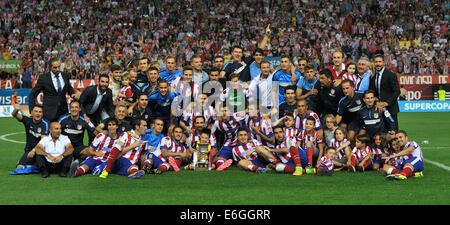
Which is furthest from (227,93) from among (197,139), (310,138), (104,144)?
(104,144)

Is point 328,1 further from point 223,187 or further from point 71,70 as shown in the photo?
point 223,187

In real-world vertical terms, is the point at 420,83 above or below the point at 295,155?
above

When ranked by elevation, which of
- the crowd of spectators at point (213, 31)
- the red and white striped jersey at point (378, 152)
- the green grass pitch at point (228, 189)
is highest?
the crowd of spectators at point (213, 31)

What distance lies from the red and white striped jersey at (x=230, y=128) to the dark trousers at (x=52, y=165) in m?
2.56

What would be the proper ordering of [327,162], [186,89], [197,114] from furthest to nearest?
[186,89]
[197,114]
[327,162]

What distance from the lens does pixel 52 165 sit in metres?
8.47

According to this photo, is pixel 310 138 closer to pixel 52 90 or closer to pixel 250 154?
pixel 250 154

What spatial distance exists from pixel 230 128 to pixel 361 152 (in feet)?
7.49

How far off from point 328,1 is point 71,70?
15864mm

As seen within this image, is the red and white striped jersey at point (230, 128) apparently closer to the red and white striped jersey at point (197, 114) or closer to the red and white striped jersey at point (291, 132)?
the red and white striped jersey at point (197, 114)

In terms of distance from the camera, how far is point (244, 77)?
10531 mm

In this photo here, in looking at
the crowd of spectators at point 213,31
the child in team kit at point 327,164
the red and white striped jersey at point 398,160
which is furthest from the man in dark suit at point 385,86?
the crowd of spectators at point 213,31

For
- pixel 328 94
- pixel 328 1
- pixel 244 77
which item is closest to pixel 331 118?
pixel 328 94

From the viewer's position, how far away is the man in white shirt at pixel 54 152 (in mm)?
8430
